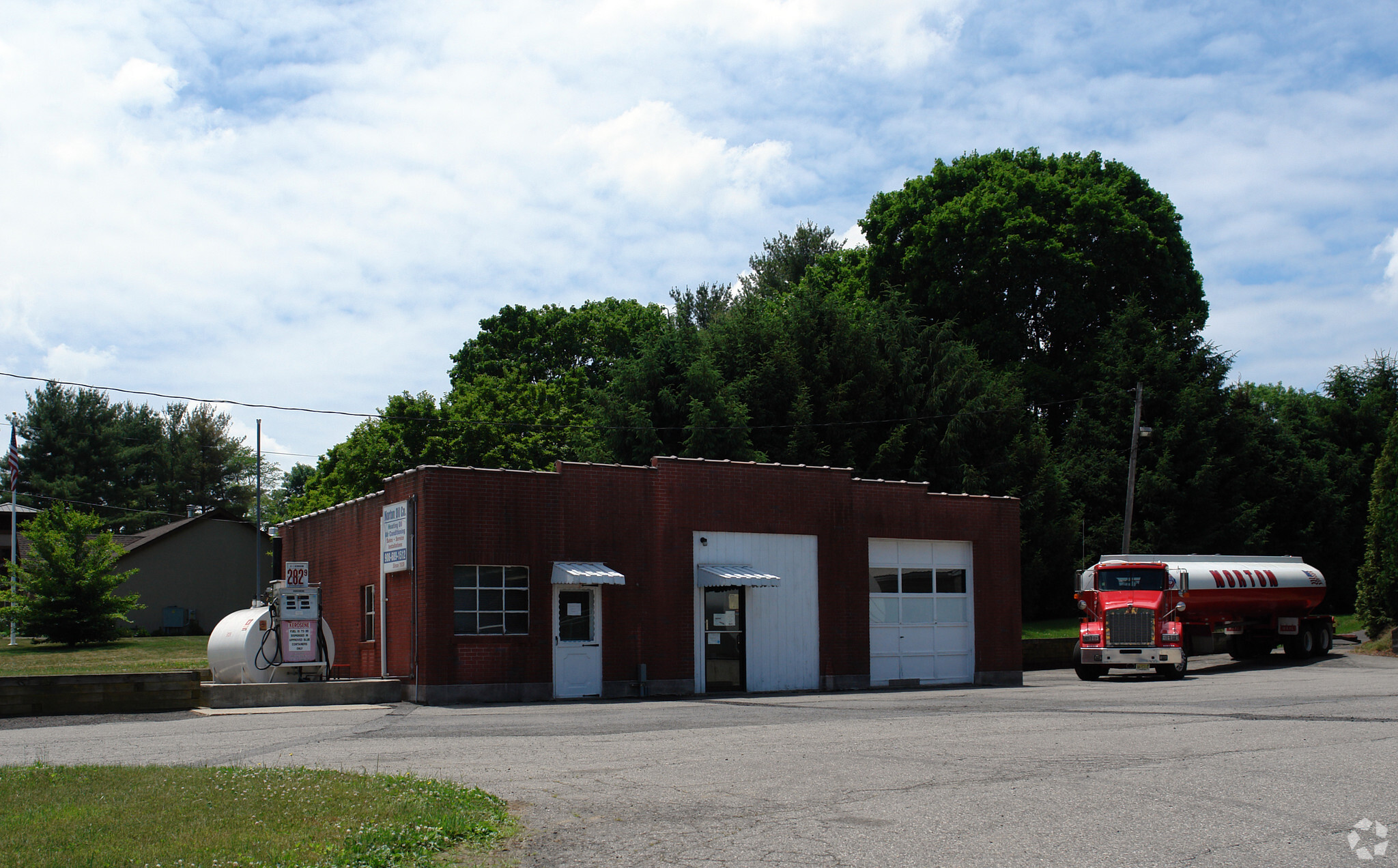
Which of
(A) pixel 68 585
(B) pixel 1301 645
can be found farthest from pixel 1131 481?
(A) pixel 68 585

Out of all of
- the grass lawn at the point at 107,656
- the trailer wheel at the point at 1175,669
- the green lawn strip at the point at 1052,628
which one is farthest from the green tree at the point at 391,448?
the trailer wheel at the point at 1175,669

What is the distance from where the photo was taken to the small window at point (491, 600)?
2205 centimetres

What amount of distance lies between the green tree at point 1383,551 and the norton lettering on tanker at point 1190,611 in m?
2.54

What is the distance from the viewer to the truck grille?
96.3ft

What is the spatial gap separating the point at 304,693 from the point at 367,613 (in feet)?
14.5

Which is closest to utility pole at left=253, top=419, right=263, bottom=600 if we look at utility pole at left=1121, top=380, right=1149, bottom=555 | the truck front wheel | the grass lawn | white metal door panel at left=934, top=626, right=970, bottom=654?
the grass lawn

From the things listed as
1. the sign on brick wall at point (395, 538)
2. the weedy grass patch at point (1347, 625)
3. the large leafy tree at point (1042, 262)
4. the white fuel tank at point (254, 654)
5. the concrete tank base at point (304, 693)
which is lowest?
the weedy grass patch at point (1347, 625)

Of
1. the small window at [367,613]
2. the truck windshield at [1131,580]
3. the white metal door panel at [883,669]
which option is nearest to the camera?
the small window at [367,613]

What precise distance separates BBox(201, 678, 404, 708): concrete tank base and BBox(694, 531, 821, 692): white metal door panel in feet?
20.9

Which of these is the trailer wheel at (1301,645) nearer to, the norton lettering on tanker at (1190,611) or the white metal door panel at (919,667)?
the norton lettering on tanker at (1190,611)

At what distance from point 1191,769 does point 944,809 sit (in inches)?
124

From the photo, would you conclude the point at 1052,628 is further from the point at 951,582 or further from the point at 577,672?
the point at 577,672

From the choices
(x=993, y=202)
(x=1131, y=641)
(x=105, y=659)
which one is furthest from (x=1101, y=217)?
(x=105, y=659)

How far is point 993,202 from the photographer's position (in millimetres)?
48438
